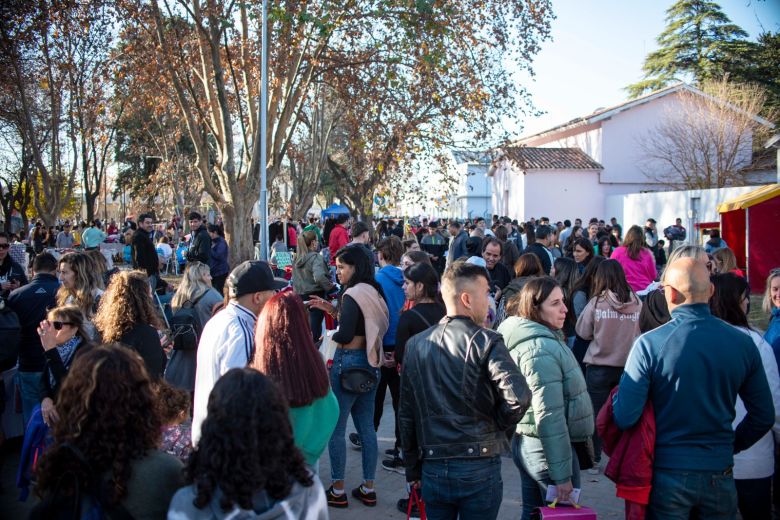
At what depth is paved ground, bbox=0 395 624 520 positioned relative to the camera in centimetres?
520

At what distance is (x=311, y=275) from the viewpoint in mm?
9461

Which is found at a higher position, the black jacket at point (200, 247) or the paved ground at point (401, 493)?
the black jacket at point (200, 247)

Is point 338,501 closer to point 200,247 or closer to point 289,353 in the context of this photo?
point 289,353

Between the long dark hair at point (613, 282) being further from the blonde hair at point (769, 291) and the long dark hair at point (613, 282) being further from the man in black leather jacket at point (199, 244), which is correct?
the man in black leather jacket at point (199, 244)

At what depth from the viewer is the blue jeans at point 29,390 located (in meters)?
5.53

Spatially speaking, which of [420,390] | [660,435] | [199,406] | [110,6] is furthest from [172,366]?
[110,6]

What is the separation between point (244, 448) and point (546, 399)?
1.89m

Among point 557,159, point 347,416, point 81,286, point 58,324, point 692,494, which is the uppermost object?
point 557,159

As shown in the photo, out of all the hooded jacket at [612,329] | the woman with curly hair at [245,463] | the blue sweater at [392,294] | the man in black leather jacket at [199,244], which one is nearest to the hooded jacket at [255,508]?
the woman with curly hair at [245,463]

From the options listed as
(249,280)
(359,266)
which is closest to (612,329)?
(359,266)

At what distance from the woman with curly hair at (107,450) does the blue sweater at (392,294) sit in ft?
11.5

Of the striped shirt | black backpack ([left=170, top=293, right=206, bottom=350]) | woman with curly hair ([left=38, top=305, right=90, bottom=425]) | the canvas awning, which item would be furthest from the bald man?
the canvas awning

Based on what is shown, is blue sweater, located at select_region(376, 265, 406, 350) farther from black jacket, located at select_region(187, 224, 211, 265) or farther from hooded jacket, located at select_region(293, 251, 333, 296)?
black jacket, located at select_region(187, 224, 211, 265)

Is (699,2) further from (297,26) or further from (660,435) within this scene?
(660,435)
